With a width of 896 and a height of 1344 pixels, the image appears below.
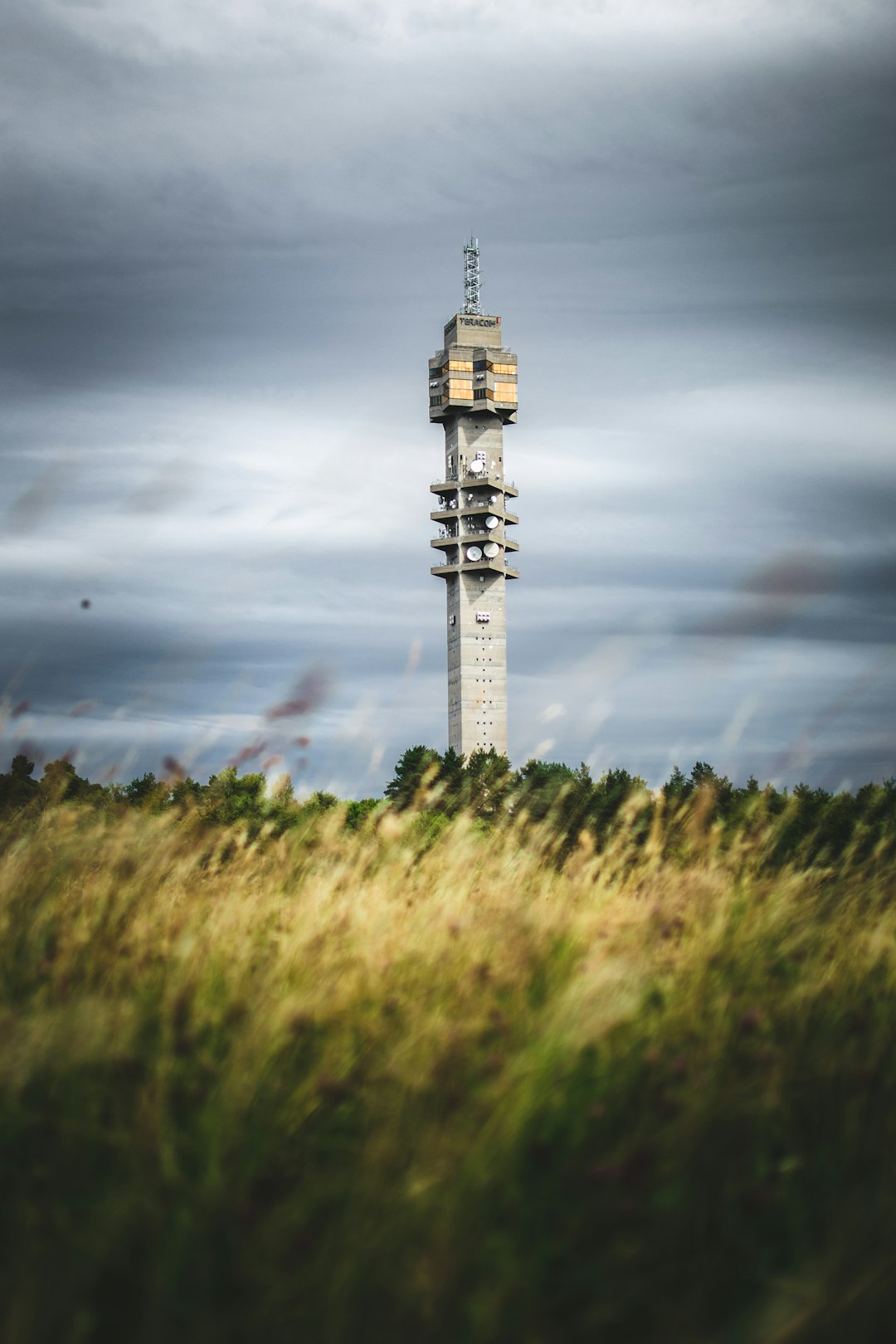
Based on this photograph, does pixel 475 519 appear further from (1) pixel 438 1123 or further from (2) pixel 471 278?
(1) pixel 438 1123

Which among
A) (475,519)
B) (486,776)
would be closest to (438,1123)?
(486,776)

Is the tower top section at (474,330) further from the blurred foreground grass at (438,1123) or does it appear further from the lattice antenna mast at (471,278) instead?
the blurred foreground grass at (438,1123)

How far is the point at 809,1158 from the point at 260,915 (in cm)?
249

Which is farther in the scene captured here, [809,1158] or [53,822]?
[53,822]

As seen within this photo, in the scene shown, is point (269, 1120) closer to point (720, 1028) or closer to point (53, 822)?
point (720, 1028)

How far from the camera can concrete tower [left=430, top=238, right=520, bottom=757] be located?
9669 cm

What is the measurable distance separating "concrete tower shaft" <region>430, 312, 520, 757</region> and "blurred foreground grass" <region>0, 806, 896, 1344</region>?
90.5 meters

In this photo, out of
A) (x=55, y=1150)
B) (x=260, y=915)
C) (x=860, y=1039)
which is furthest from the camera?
(x=260, y=915)

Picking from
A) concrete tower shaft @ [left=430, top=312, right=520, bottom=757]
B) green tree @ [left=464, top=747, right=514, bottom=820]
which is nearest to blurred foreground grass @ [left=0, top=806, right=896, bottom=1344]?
green tree @ [left=464, top=747, right=514, bottom=820]

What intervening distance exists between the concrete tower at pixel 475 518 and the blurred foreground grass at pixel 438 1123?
90.7 meters

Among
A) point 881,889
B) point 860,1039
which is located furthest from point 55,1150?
point 881,889

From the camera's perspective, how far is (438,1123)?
115 inches

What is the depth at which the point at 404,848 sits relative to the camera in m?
6.79

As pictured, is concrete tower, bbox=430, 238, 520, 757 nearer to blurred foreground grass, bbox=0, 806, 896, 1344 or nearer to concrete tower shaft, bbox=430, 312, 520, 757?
concrete tower shaft, bbox=430, 312, 520, 757
